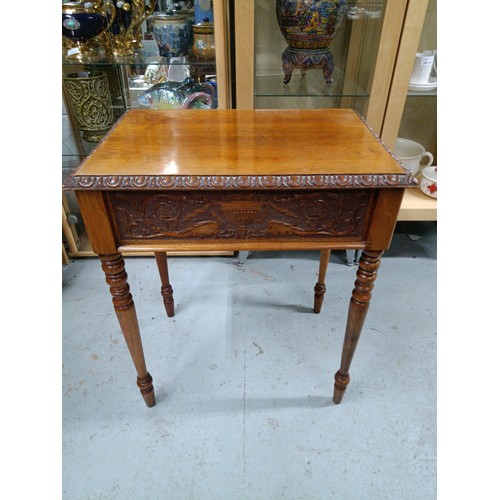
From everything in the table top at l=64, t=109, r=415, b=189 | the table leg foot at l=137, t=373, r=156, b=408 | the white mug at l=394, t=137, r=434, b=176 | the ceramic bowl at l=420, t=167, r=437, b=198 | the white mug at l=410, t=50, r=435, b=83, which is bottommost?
the table leg foot at l=137, t=373, r=156, b=408

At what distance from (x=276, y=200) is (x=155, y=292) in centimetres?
81

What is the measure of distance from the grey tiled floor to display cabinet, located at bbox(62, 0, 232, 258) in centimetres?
55

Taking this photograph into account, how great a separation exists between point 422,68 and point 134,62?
958 mm

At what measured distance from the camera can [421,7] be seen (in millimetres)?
1001

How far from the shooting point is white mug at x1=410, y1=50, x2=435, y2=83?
1204mm

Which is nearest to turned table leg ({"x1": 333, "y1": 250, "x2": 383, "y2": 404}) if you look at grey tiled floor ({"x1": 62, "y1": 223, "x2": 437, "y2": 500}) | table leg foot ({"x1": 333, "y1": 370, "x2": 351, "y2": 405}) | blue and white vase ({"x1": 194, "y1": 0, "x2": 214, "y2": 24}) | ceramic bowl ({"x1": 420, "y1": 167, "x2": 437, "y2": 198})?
table leg foot ({"x1": 333, "y1": 370, "x2": 351, "y2": 405})

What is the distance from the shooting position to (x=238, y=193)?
0.63 metres

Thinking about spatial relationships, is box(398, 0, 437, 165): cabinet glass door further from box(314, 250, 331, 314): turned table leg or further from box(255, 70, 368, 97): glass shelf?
box(314, 250, 331, 314): turned table leg

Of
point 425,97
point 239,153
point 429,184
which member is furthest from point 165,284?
point 425,97

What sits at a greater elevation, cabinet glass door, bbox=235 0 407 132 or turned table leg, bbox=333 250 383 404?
cabinet glass door, bbox=235 0 407 132

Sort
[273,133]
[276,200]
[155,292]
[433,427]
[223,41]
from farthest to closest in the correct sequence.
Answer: [155,292] < [223,41] < [433,427] < [273,133] < [276,200]

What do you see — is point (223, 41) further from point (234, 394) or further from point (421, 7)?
point (234, 394)

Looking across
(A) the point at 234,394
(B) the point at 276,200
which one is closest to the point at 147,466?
(A) the point at 234,394

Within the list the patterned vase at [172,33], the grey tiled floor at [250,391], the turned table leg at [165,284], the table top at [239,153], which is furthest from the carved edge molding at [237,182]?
the patterned vase at [172,33]
